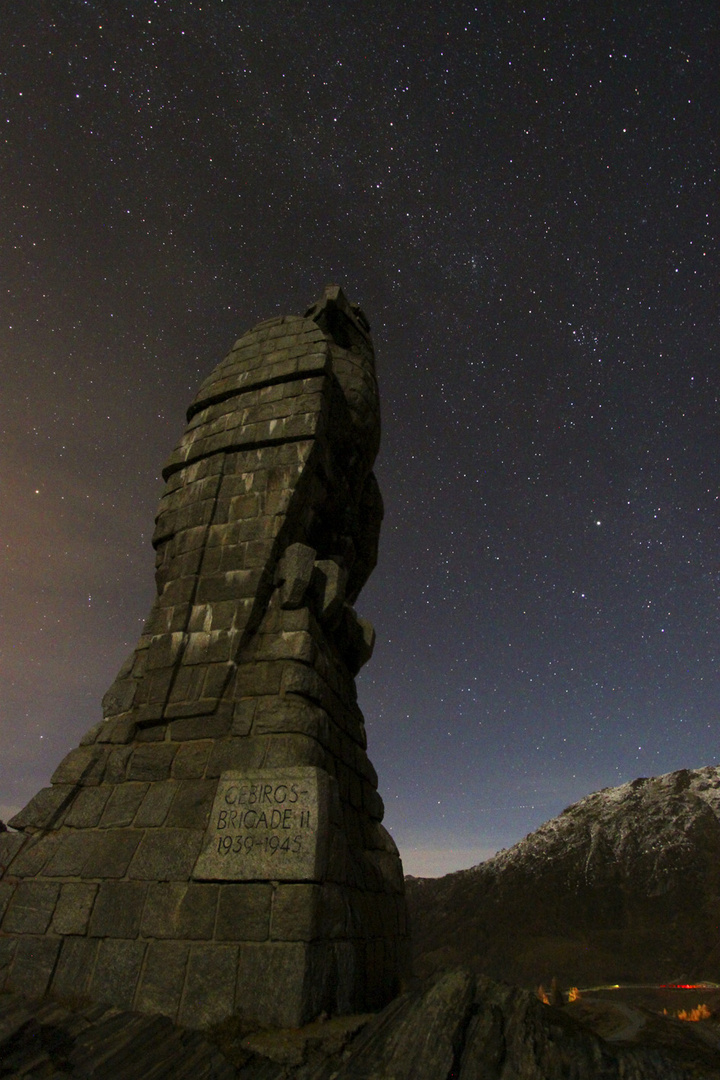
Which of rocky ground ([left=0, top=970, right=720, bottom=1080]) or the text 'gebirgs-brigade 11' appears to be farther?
the text 'gebirgs-brigade 11'

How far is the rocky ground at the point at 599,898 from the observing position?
5097 centimetres

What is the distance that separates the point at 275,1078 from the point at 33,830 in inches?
118

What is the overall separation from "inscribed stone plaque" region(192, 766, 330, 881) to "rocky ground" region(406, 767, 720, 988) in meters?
51.4

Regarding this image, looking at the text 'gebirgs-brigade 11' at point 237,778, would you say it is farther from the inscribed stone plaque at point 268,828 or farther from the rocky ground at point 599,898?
the rocky ground at point 599,898

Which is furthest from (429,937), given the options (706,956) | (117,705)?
(117,705)

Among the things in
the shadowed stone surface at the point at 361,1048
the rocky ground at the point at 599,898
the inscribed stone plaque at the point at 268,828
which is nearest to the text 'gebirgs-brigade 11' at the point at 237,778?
the inscribed stone plaque at the point at 268,828

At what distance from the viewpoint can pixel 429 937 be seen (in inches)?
2328

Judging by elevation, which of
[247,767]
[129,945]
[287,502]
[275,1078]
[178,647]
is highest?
[287,502]

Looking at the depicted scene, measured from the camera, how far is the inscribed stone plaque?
12.6 feet

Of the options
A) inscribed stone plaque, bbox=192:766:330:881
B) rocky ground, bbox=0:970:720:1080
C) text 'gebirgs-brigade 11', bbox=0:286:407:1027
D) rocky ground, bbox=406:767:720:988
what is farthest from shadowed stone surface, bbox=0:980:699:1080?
rocky ground, bbox=406:767:720:988

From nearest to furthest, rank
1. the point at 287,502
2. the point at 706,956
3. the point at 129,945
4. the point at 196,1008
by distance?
the point at 196,1008 → the point at 129,945 → the point at 287,502 → the point at 706,956

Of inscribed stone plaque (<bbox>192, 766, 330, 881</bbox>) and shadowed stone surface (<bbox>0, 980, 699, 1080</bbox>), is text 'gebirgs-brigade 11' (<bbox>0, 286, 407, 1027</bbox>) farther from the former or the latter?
shadowed stone surface (<bbox>0, 980, 699, 1080</bbox>)

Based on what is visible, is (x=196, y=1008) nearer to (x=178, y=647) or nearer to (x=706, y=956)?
(x=178, y=647)

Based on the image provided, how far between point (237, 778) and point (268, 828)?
465 millimetres
